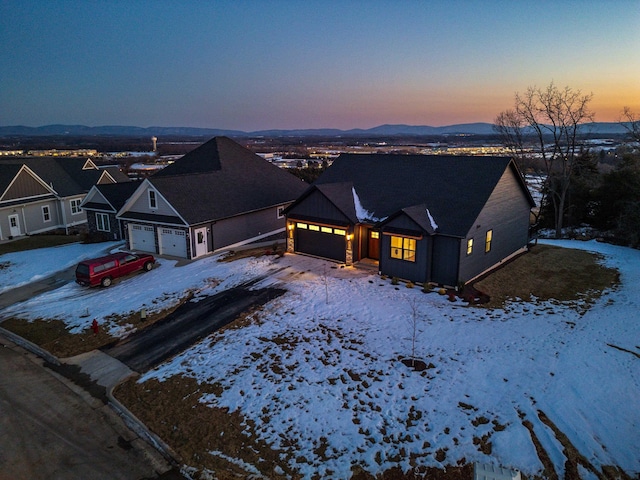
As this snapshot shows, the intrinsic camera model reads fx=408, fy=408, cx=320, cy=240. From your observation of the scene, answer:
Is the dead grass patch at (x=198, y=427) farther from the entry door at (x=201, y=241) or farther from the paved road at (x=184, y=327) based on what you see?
the entry door at (x=201, y=241)

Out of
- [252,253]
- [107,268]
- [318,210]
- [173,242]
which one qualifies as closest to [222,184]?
[173,242]

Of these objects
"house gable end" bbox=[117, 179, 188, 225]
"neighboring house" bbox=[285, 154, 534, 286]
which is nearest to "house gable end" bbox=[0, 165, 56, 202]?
"house gable end" bbox=[117, 179, 188, 225]

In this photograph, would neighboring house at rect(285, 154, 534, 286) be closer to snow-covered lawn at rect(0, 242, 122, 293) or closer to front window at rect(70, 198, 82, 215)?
snow-covered lawn at rect(0, 242, 122, 293)

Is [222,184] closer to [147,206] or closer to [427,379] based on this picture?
[147,206]

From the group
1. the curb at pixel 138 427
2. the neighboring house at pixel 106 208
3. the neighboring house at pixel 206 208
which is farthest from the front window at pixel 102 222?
the curb at pixel 138 427

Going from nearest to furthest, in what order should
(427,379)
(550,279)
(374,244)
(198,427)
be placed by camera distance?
(198,427) < (427,379) < (550,279) < (374,244)

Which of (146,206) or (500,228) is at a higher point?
(146,206)

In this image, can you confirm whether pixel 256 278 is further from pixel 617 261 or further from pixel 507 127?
pixel 507 127
